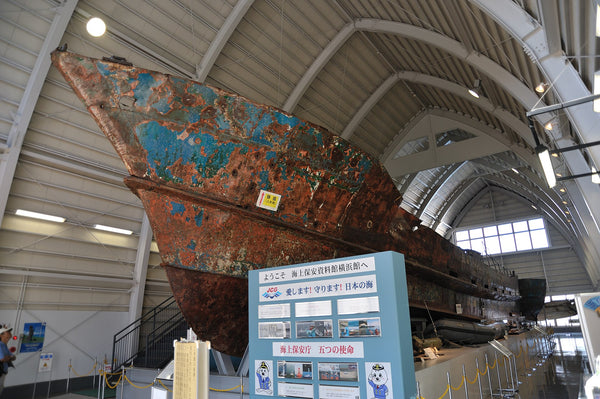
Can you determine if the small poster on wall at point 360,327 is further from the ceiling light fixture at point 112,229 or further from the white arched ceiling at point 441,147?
the white arched ceiling at point 441,147

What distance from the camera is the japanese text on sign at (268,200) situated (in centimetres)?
447

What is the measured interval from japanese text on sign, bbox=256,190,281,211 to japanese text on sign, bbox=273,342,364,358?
1.57m

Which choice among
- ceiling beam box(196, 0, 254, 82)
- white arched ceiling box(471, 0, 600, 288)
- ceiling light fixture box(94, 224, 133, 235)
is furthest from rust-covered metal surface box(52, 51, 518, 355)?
ceiling light fixture box(94, 224, 133, 235)

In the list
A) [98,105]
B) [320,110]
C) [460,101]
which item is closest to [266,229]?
[98,105]

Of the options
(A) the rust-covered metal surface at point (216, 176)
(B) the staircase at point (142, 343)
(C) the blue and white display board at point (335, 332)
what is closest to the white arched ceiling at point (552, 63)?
(A) the rust-covered metal surface at point (216, 176)

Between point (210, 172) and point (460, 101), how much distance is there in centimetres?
1237

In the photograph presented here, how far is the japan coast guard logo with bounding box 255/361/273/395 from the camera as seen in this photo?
11.5 feet

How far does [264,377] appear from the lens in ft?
11.7

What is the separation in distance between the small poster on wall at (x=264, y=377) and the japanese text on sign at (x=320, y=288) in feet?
1.92

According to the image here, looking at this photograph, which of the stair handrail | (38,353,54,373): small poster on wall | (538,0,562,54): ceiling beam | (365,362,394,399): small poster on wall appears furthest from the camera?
the stair handrail

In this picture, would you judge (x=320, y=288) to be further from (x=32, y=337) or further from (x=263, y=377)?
(x=32, y=337)

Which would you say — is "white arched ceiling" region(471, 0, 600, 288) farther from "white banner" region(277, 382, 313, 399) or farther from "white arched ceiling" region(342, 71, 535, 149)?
"white arched ceiling" region(342, 71, 535, 149)

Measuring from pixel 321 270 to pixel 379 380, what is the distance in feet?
3.29

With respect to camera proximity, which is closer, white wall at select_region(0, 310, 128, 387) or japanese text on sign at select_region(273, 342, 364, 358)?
japanese text on sign at select_region(273, 342, 364, 358)
